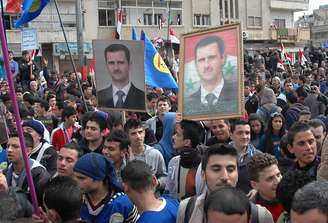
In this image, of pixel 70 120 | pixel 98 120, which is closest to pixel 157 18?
pixel 70 120

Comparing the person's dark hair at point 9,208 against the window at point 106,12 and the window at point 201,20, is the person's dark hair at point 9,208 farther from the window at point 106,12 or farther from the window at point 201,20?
the window at point 201,20

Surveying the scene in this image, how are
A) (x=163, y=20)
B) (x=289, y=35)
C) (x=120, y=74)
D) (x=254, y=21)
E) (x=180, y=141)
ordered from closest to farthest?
(x=180, y=141) → (x=120, y=74) → (x=163, y=20) → (x=254, y=21) → (x=289, y=35)

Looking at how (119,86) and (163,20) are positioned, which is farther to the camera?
(163,20)

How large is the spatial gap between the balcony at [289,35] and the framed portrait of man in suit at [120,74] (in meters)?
38.5

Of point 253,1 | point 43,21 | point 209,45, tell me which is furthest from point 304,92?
point 253,1

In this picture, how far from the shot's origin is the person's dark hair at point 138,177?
3.44 m

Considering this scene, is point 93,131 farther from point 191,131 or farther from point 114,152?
point 191,131

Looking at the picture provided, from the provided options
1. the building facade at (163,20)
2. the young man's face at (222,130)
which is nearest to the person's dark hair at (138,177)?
the young man's face at (222,130)

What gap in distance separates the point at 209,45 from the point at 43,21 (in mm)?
28118

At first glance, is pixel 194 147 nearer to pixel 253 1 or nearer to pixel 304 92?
pixel 304 92

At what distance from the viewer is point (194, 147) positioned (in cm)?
484

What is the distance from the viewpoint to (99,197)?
11.9 ft

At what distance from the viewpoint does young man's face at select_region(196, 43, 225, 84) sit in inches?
190

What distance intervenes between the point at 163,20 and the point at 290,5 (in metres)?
16.3
